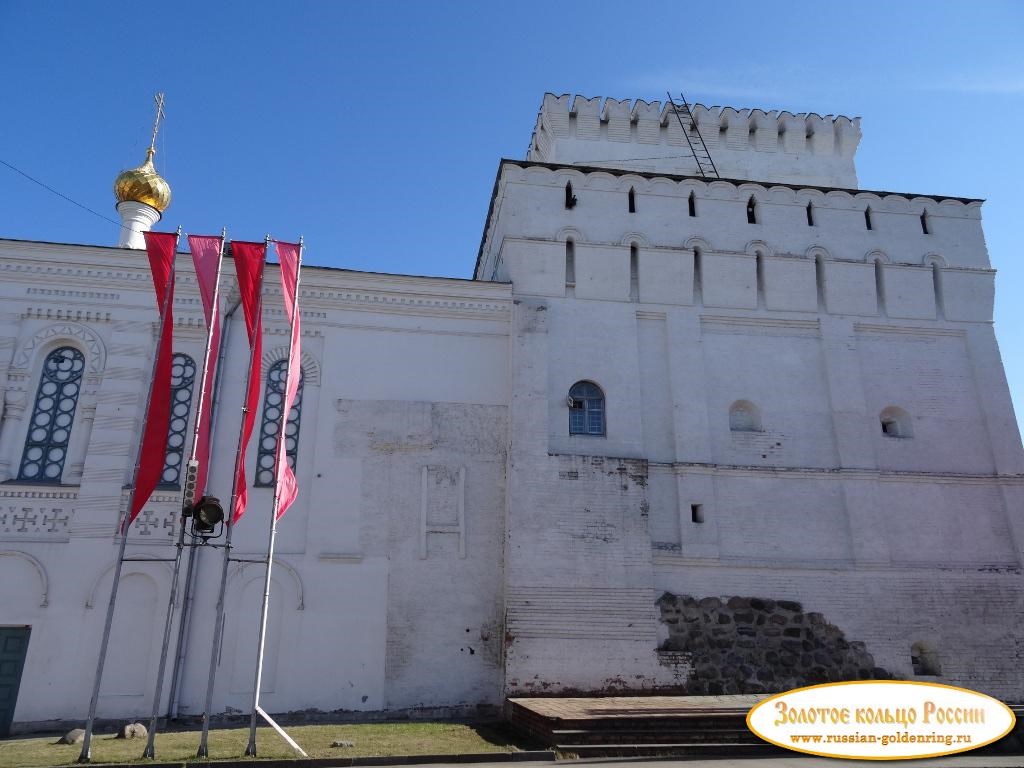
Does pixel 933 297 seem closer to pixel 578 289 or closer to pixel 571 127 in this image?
pixel 578 289

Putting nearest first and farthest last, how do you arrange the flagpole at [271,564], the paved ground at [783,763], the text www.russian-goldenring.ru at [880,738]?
the flagpole at [271,564] → the paved ground at [783,763] → the text www.russian-goldenring.ru at [880,738]

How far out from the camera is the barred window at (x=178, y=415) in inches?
521

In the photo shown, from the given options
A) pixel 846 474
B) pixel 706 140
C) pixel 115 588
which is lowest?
pixel 115 588

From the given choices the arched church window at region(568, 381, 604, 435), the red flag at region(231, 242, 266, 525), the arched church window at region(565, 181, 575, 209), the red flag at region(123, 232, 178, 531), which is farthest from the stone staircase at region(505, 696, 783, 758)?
the arched church window at region(565, 181, 575, 209)

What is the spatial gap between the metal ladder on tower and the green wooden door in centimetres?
1574

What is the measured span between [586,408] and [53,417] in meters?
9.21

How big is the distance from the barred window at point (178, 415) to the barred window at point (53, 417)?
1.60 meters

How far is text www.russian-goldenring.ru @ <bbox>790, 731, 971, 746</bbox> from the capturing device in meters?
9.26

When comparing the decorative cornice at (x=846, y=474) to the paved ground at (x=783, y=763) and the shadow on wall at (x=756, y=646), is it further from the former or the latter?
the paved ground at (x=783, y=763)

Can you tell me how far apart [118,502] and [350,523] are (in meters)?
3.70

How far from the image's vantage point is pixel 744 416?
15031 mm

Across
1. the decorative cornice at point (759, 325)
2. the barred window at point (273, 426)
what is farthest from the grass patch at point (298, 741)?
the decorative cornice at point (759, 325)

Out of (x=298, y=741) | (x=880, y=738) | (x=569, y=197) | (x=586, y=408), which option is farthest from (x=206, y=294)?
(x=880, y=738)

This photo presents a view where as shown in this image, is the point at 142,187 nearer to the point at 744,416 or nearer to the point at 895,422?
the point at 744,416
